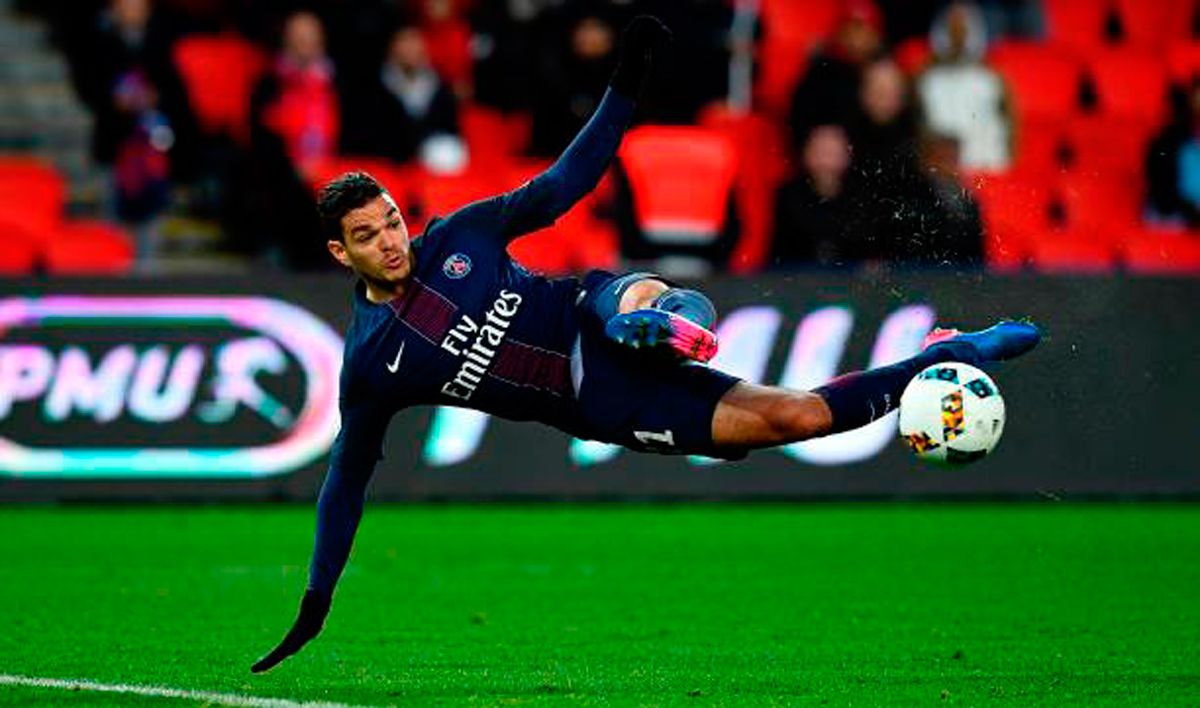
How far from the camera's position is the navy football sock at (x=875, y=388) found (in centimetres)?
802

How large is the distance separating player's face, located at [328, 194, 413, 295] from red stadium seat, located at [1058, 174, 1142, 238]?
9111mm

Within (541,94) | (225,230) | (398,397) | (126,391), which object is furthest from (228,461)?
(398,397)

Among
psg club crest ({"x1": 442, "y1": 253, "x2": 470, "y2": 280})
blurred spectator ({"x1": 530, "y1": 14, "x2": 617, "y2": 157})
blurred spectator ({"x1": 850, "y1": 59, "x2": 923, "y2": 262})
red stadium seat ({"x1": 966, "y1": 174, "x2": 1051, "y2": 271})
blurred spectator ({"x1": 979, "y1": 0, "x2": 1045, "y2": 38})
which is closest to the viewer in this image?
psg club crest ({"x1": 442, "y1": 253, "x2": 470, "y2": 280})

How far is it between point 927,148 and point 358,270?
744cm

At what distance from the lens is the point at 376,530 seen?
47.2 ft

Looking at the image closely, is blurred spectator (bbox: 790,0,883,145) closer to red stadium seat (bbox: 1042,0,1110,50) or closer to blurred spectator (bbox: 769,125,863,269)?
blurred spectator (bbox: 769,125,863,269)

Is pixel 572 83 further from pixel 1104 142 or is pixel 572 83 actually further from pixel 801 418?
pixel 801 418

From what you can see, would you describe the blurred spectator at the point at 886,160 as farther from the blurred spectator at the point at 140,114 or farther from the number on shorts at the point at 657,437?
the blurred spectator at the point at 140,114

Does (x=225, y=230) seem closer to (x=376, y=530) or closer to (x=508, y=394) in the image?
(x=376, y=530)

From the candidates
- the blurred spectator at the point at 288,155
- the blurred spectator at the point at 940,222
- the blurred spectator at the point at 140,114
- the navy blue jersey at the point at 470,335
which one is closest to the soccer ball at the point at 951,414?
the navy blue jersey at the point at 470,335

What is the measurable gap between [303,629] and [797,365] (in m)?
7.37

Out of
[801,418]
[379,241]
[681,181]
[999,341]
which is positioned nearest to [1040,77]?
[681,181]

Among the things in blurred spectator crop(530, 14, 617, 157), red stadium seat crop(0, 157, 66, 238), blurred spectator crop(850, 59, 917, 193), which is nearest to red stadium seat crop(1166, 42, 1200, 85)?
blurred spectator crop(850, 59, 917, 193)

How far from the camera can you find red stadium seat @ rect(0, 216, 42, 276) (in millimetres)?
16734
